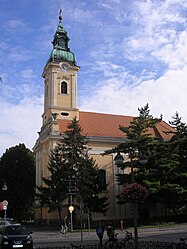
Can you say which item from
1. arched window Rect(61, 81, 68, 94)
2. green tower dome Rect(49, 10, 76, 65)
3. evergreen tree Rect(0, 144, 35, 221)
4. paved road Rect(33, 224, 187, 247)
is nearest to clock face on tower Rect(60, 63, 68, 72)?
green tower dome Rect(49, 10, 76, 65)

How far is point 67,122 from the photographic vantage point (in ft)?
151

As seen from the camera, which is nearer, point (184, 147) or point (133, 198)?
point (133, 198)

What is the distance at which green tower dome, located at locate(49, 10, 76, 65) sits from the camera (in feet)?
157

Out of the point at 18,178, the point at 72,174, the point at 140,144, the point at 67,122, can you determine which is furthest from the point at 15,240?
the point at 18,178

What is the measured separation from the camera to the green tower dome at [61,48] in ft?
157

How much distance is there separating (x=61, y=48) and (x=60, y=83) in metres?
5.30

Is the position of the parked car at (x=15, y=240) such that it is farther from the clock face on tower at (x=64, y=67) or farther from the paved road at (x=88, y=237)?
the clock face on tower at (x=64, y=67)

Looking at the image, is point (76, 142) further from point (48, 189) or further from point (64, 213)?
point (64, 213)

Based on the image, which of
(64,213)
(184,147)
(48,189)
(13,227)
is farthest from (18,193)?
(184,147)

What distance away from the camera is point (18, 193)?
168 feet

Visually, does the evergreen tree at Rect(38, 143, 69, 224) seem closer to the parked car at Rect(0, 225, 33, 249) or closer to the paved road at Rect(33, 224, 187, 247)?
the paved road at Rect(33, 224, 187, 247)

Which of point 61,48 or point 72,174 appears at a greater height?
point 61,48

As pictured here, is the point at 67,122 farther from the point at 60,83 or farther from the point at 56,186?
the point at 56,186

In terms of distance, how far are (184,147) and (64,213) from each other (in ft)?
91.1
